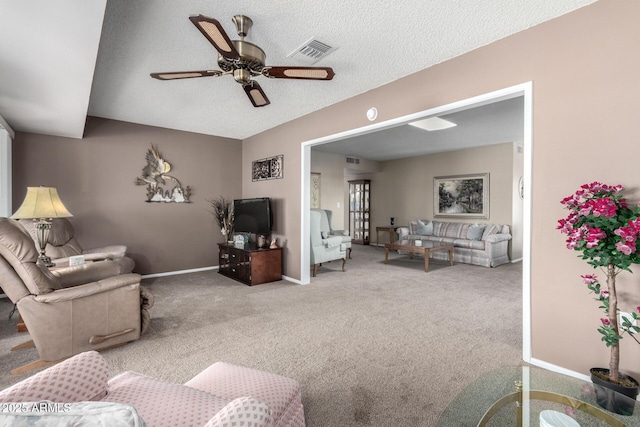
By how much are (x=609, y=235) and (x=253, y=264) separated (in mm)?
3988

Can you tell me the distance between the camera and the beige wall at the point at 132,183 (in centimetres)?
435

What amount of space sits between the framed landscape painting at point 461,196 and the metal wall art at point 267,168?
465 cm

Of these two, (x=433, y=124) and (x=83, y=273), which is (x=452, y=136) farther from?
(x=83, y=273)

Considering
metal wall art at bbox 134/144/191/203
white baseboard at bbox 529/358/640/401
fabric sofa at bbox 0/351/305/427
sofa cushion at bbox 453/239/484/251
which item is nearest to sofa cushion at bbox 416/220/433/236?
sofa cushion at bbox 453/239/484/251

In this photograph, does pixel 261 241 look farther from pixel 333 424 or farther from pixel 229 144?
pixel 333 424

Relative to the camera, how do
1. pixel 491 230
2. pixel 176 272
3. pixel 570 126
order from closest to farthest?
pixel 570 126
pixel 176 272
pixel 491 230

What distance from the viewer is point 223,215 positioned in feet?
18.3

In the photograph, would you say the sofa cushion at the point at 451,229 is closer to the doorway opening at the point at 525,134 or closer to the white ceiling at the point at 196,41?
the doorway opening at the point at 525,134

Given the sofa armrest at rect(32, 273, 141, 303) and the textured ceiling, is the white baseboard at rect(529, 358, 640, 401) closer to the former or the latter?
the textured ceiling

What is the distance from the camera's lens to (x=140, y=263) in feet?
16.4

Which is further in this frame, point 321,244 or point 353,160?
point 353,160

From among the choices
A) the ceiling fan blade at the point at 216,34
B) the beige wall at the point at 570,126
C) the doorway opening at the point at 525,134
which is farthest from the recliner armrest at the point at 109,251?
the beige wall at the point at 570,126

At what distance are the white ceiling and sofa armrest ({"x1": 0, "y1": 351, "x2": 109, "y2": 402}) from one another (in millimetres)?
1808

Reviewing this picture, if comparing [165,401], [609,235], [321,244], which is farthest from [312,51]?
[321,244]
